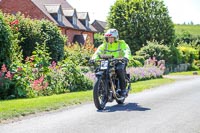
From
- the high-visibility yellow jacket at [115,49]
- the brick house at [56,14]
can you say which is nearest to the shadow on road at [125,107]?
the high-visibility yellow jacket at [115,49]

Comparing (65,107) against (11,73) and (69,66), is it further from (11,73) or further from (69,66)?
(69,66)

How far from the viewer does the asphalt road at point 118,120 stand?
7832mm

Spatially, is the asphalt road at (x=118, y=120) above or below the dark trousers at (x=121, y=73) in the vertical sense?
below

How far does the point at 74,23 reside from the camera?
197 ft

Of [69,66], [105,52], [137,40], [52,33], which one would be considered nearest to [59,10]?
[137,40]

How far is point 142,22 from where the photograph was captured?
2576 inches

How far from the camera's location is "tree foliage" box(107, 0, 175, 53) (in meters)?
64.8

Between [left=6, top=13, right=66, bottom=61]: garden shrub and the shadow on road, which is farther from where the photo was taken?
[left=6, top=13, right=66, bottom=61]: garden shrub

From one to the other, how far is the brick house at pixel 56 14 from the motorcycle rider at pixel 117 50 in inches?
1627

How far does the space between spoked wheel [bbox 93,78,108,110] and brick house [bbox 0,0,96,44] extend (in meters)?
42.5

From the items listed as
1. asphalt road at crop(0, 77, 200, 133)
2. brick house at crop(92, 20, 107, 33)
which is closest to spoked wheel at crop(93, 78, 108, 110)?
asphalt road at crop(0, 77, 200, 133)

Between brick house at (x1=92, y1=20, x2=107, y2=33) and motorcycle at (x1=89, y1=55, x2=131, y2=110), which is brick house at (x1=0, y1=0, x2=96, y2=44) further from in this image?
motorcycle at (x1=89, y1=55, x2=131, y2=110)

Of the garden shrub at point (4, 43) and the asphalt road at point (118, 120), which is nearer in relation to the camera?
the asphalt road at point (118, 120)

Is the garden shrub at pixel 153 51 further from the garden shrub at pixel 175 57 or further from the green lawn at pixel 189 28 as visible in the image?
the green lawn at pixel 189 28
